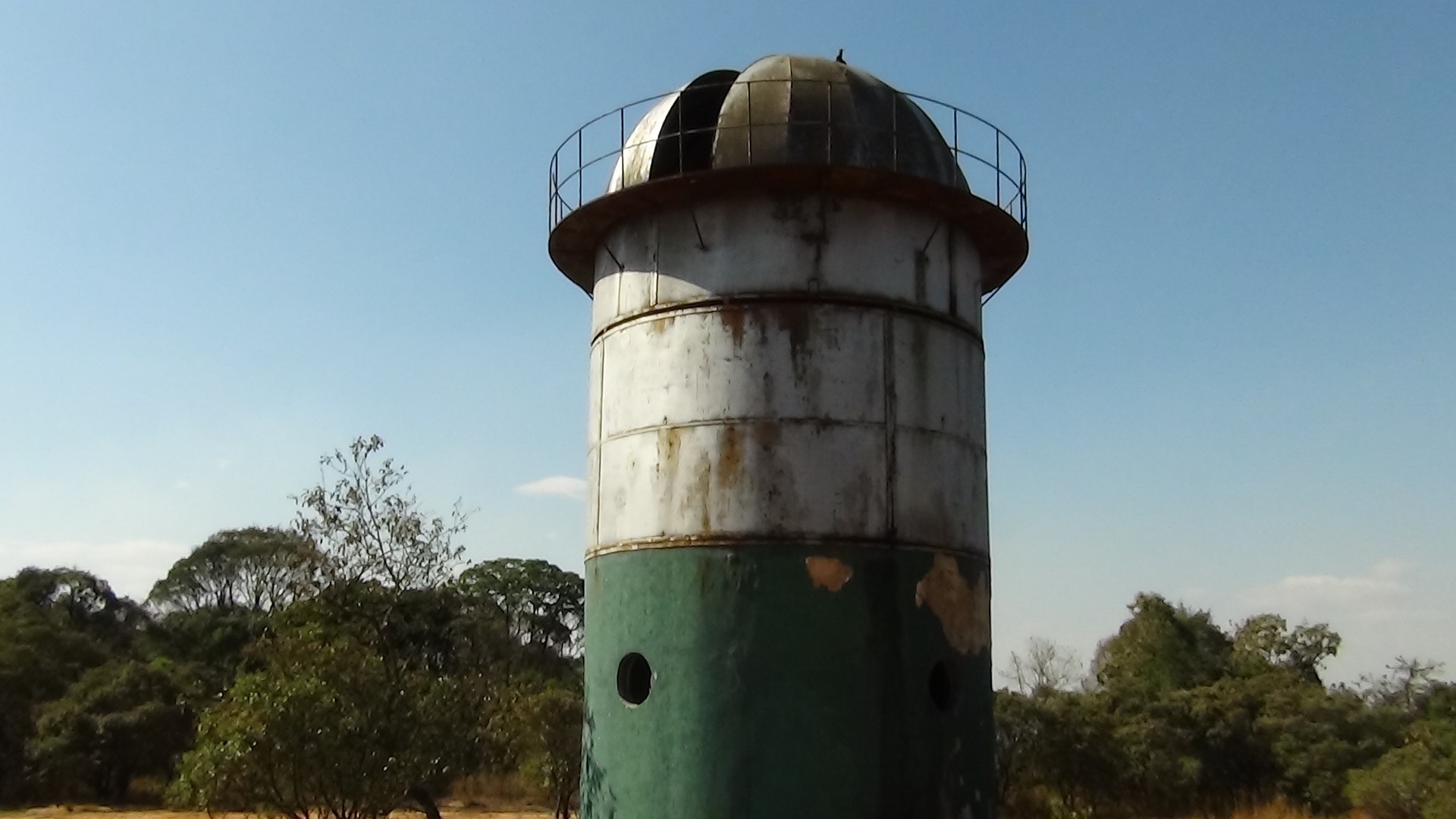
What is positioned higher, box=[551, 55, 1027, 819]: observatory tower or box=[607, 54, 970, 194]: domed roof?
box=[607, 54, 970, 194]: domed roof

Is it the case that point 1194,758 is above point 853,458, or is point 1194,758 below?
below

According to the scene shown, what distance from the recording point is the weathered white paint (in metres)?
11.7

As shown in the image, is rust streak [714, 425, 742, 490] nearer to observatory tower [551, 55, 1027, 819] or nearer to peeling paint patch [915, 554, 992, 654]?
observatory tower [551, 55, 1027, 819]

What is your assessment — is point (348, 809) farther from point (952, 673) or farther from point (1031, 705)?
→ point (1031, 705)

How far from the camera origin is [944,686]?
12047 mm

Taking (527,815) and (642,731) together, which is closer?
(642,731)

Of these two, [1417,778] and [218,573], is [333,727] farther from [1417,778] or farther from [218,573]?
[218,573]

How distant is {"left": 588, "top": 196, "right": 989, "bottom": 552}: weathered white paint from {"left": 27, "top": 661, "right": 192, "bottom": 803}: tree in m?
33.7

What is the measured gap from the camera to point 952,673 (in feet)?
39.4

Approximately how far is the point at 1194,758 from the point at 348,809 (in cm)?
2393

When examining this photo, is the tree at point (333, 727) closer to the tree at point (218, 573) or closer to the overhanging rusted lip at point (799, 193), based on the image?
the overhanging rusted lip at point (799, 193)

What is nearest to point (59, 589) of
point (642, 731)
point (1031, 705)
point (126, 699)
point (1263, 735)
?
point (126, 699)

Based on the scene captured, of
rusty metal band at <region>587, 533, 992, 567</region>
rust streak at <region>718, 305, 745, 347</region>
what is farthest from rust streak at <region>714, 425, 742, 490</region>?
rust streak at <region>718, 305, 745, 347</region>

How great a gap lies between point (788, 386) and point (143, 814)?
32.5 meters
